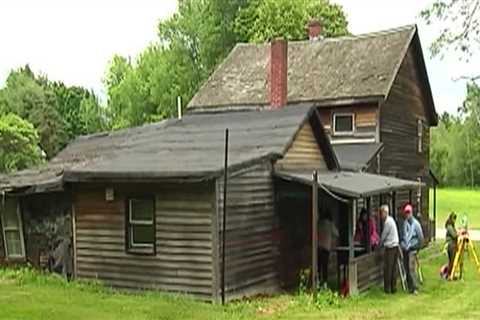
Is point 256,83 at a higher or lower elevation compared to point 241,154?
higher

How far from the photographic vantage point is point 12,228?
20906 mm

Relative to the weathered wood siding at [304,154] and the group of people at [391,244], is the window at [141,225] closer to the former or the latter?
the weathered wood siding at [304,154]

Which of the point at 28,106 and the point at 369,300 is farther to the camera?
the point at 28,106

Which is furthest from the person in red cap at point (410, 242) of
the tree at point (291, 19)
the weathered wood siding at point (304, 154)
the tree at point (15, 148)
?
the tree at point (15, 148)

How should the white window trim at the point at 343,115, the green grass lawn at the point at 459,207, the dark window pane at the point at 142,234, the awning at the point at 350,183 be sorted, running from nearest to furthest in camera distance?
the dark window pane at the point at 142,234, the awning at the point at 350,183, the white window trim at the point at 343,115, the green grass lawn at the point at 459,207

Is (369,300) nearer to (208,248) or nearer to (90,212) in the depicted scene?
(208,248)

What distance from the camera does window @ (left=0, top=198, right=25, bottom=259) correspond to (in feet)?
68.2

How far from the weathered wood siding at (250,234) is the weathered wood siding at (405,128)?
12393mm

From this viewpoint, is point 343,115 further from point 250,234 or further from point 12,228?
point 12,228

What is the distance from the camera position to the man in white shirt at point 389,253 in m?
18.6

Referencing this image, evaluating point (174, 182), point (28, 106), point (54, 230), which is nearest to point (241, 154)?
point (174, 182)

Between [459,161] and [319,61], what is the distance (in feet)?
204

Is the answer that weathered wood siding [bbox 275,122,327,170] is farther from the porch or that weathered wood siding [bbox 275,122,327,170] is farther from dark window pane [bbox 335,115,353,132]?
dark window pane [bbox 335,115,353,132]

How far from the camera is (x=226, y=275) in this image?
1627 cm
